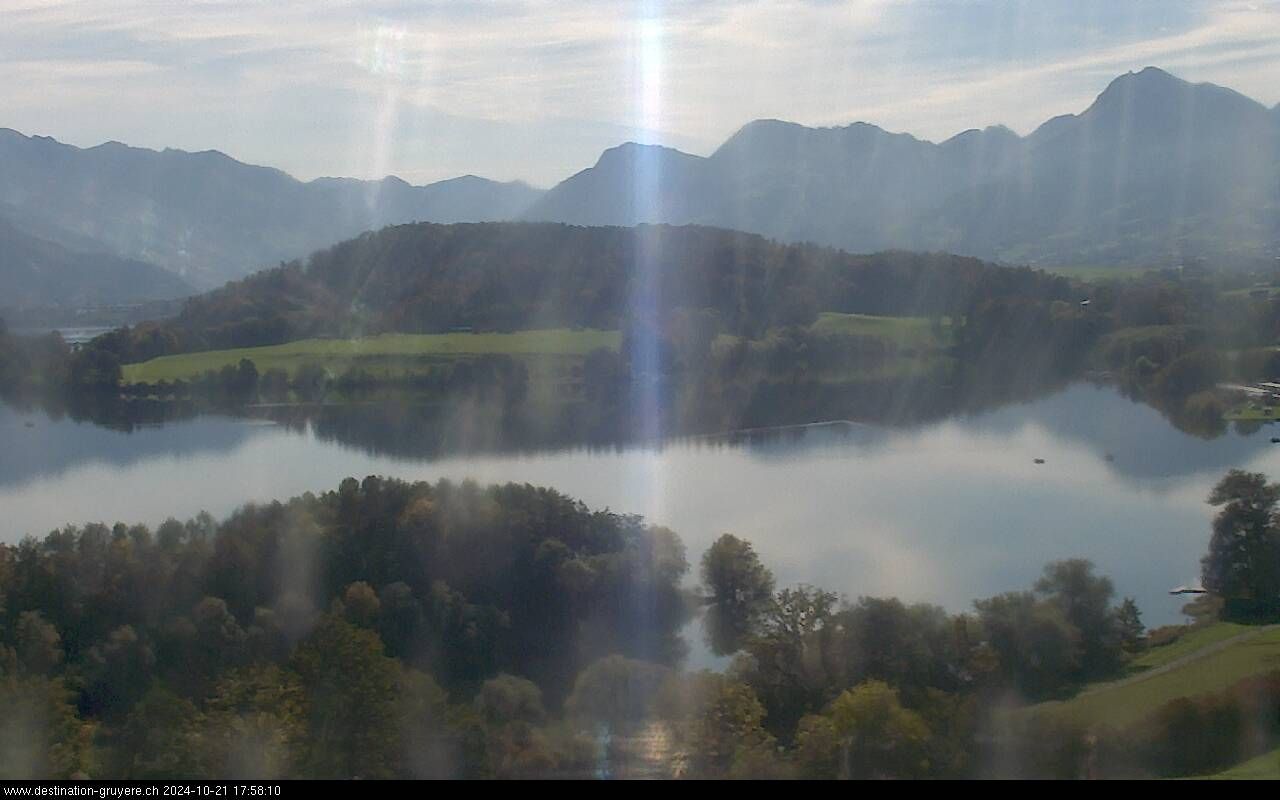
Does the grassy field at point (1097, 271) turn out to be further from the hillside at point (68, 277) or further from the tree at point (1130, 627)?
the hillside at point (68, 277)

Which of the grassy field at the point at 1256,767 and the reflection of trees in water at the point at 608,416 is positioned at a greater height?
the reflection of trees in water at the point at 608,416

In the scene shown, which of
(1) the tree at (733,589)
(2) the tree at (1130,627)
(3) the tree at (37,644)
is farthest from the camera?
(1) the tree at (733,589)

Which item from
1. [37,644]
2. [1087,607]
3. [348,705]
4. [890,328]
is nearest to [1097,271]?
[890,328]

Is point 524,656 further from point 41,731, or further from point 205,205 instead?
point 205,205

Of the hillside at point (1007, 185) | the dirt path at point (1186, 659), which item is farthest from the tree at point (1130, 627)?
the hillside at point (1007, 185)

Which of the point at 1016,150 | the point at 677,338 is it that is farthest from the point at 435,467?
the point at 1016,150

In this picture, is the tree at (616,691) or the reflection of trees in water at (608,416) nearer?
the tree at (616,691)
